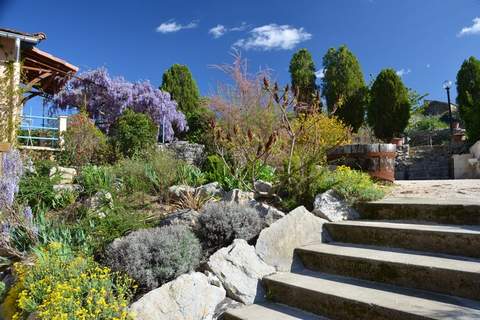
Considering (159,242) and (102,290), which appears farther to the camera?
(159,242)

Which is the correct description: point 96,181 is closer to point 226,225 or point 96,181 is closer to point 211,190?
point 211,190

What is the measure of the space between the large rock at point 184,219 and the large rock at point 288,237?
74 cm

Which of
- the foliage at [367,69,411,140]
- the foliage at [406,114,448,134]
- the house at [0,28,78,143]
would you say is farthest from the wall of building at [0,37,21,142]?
the foliage at [406,114,448,134]

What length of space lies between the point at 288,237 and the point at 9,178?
3477mm

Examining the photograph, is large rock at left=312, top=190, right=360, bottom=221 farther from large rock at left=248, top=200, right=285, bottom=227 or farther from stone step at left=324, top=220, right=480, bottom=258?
large rock at left=248, top=200, right=285, bottom=227

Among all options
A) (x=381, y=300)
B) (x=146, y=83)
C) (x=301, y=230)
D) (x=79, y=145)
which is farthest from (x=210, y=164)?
(x=146, y=83)

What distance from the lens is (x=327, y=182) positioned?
12.9 ft

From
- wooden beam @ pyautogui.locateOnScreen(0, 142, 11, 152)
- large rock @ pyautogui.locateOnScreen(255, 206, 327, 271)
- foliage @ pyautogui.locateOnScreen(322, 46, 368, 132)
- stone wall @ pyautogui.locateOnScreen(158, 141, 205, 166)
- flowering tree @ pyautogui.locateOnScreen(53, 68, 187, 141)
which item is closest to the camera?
large rock @ pyautogui.locateOnScreen(255, 206, 327, 271)

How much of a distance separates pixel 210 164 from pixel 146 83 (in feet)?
45.5

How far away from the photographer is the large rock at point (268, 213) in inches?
143

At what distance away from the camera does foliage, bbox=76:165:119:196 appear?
197 inches

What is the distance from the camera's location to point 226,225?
3.35 metres

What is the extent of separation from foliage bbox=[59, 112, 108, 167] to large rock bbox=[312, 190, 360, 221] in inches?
224

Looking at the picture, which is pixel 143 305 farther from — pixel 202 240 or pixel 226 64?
pixel 226 64
